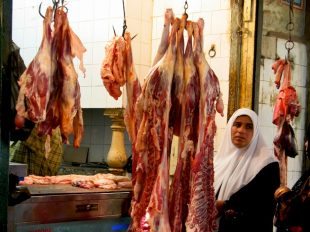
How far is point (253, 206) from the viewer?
459cm

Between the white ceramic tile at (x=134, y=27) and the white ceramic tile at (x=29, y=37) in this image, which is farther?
the white ceramic tile at (x=29, y=37)

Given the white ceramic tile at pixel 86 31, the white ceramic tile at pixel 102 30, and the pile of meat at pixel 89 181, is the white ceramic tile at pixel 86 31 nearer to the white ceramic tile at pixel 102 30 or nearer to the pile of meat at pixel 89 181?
the white ceramic tile at pixel 102 30

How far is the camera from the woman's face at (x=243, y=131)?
5.02 m

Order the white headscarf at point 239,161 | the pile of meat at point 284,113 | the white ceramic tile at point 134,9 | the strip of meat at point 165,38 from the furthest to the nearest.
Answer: the white ceramic tile at point 134,9, the pile of meat at point 284,113, the white headscarf at point 239,161, the strip of meat at point 165,38

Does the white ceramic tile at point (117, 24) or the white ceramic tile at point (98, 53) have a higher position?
the white ceramic tile at point (117, 24)

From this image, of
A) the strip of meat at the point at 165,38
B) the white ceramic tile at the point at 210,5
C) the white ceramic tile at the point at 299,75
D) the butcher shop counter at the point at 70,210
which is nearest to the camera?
the butcher shop counter at the point at 70,210

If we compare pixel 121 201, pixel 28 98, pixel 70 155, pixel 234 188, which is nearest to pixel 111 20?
pixel 70 155

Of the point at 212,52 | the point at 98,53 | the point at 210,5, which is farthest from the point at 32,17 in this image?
the point at 212,52

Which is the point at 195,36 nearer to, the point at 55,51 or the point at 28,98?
the point at 55,51

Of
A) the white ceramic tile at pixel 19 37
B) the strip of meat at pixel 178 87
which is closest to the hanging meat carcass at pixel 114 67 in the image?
the strip of meat at pixel 178 87

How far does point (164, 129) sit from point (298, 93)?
3502 mm

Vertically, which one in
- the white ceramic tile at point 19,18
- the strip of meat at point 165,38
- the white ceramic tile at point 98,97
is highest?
the white ceramic tile at point 19,18

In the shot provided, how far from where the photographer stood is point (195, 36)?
12.8ft

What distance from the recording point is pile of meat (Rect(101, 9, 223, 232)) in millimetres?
3619
